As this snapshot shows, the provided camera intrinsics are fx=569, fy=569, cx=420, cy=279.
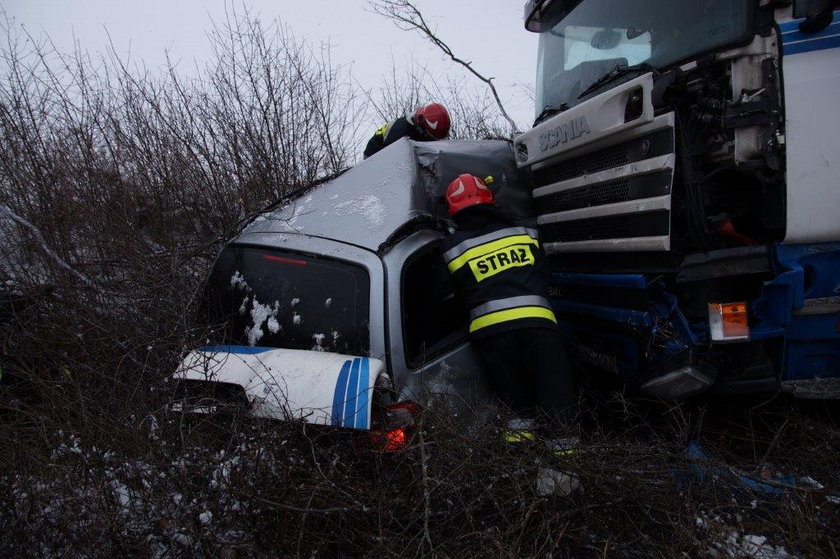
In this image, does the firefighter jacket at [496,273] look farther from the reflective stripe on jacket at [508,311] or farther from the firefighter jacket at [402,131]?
the firefighter jacket at [402,131]

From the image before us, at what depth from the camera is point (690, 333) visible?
9.54ft

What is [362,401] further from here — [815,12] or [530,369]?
[815,12]

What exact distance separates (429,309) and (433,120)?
2.09 metres

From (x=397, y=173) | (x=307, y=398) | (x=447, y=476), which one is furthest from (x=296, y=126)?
(x=447, y=476)

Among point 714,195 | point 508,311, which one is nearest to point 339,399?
point 508,311

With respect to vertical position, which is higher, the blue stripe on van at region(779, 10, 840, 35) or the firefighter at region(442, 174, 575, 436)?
the blue stripe on van at region(779, 10, 840, 35)

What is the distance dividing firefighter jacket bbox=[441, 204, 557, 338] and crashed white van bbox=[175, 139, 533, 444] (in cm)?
12

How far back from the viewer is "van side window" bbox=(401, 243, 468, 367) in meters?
2.84

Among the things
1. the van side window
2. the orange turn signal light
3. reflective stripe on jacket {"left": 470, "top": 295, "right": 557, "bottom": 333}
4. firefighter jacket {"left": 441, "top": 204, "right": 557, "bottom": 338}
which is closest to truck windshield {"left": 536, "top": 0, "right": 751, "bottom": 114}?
firefighter jacket {"left": 441, "top": 204, "right": 557, "bottom": 338}

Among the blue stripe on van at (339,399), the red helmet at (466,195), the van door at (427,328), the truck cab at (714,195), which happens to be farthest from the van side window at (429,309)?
the truck cab at (714,195)

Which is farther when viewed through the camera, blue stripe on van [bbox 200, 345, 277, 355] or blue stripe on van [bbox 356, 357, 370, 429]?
blue stripe on van [bbox 200, 345, 277, 355]

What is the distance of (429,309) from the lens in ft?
10.1

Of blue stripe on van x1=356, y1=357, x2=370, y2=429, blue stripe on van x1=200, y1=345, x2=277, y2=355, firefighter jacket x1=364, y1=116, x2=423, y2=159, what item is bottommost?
blue stripe on van x1=356, y1=357, x2=370, y2=429

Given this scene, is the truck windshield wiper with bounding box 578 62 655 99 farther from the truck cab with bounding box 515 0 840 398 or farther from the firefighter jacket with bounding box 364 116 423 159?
the firefighter jacket with bounding box 364 116 423 159
